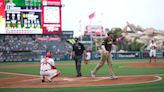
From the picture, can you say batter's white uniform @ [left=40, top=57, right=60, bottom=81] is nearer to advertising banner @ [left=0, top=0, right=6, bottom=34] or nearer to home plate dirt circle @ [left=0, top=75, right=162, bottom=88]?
home plate dirt circle @ [left=0, top=75, right=162, bottom=88]

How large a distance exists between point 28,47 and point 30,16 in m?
10.1

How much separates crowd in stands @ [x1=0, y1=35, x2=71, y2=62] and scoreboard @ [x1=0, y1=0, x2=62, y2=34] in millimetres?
5854

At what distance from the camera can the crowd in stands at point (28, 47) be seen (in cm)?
5159

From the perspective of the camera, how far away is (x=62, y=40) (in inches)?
2312

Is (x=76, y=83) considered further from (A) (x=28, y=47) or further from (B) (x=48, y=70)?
(A) (x=28, y=47)

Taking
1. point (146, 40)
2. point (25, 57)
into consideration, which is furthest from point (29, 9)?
point (146, 40)

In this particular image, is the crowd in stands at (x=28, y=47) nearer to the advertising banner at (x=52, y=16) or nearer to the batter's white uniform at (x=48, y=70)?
the advertising banner at (x=52, y=16)

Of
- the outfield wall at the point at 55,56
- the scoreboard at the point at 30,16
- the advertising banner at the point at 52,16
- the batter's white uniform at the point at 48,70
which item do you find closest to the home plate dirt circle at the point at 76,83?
the batter's white uniform at the point at 48,70

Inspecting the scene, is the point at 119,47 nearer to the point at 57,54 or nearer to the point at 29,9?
the point at 57,54

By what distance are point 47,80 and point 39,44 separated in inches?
1584

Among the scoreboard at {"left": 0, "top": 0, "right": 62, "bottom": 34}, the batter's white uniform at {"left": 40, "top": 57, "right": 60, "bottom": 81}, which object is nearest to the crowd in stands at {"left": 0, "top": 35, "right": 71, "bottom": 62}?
the scoreboard at {"left": 0, "top": 0, "right": 62, "bottom": 34}

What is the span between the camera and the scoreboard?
4394cm

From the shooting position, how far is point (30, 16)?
4444 centimetres

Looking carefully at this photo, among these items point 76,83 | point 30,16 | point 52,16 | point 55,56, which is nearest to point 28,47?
point 55,56
